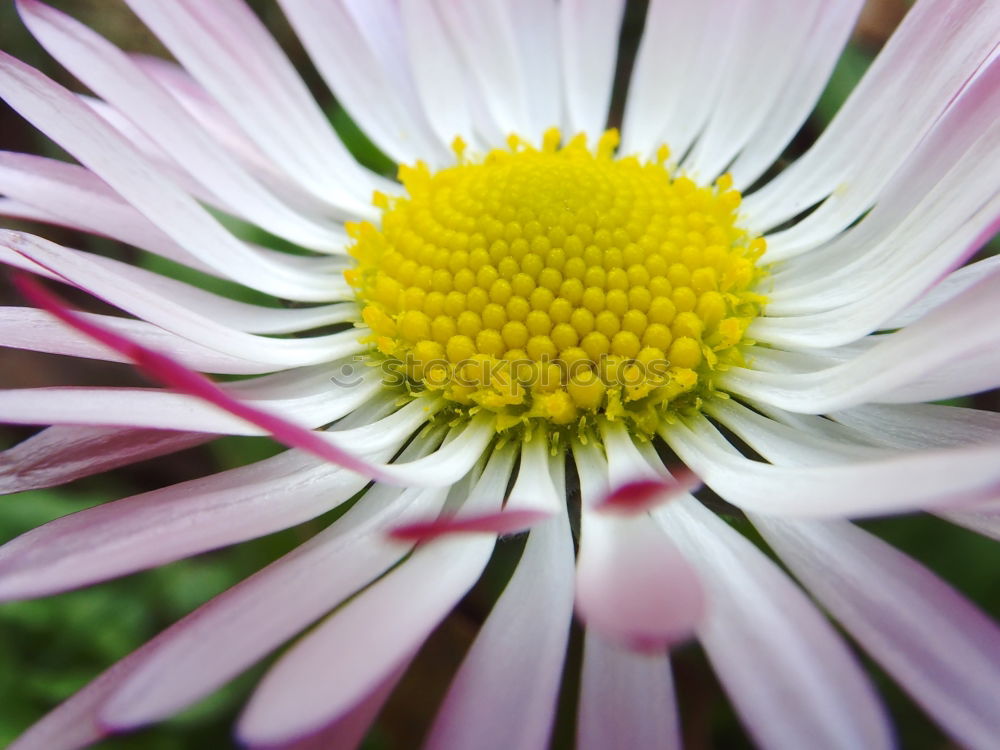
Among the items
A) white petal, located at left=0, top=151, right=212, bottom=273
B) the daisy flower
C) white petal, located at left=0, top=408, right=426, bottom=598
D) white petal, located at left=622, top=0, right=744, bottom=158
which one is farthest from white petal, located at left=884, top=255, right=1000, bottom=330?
white petal, located at left=0, top=151, right=212, bottom=273

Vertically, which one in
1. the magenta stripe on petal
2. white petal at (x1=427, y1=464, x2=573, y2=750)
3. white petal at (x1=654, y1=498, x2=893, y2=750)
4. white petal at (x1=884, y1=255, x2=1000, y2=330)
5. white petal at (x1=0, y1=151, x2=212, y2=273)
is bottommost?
white petal at (x1=427, y1=464, x2=573, y2=750)

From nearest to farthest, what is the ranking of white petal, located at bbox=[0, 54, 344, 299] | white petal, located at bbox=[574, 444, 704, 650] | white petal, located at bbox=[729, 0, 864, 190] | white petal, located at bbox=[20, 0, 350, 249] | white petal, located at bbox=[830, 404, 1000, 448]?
white petal, located at bbox=[574, 444, 704, 650], white petal, located at bbox=[830, 404, 1000, 448], white petal, located at bbox=[0, 54, 344, 299], white petal, located at bbox=[20, 0, 350, 249], white petal, located at bbox=[729, 0, 864, 190]

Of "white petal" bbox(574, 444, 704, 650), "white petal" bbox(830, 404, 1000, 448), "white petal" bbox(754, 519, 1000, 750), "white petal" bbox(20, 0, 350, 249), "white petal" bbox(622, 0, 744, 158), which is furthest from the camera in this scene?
"white petal" bbox(622, 0, 744, 158)

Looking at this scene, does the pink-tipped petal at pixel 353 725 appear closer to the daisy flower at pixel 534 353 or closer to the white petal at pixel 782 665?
the daisy flower at pixel 534 353

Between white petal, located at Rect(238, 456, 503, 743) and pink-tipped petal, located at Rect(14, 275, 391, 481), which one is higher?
pink-tipped petal, located at Rect(14, 275, 391, 481)

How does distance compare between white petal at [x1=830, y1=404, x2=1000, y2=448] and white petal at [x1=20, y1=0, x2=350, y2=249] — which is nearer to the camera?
white petal at [x1=830, y1=404, x2=1000, y2=448]

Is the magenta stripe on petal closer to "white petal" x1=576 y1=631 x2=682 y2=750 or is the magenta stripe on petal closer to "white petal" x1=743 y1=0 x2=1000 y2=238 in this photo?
"white petal" x1=576 y1=631 x2=682 y2=750
